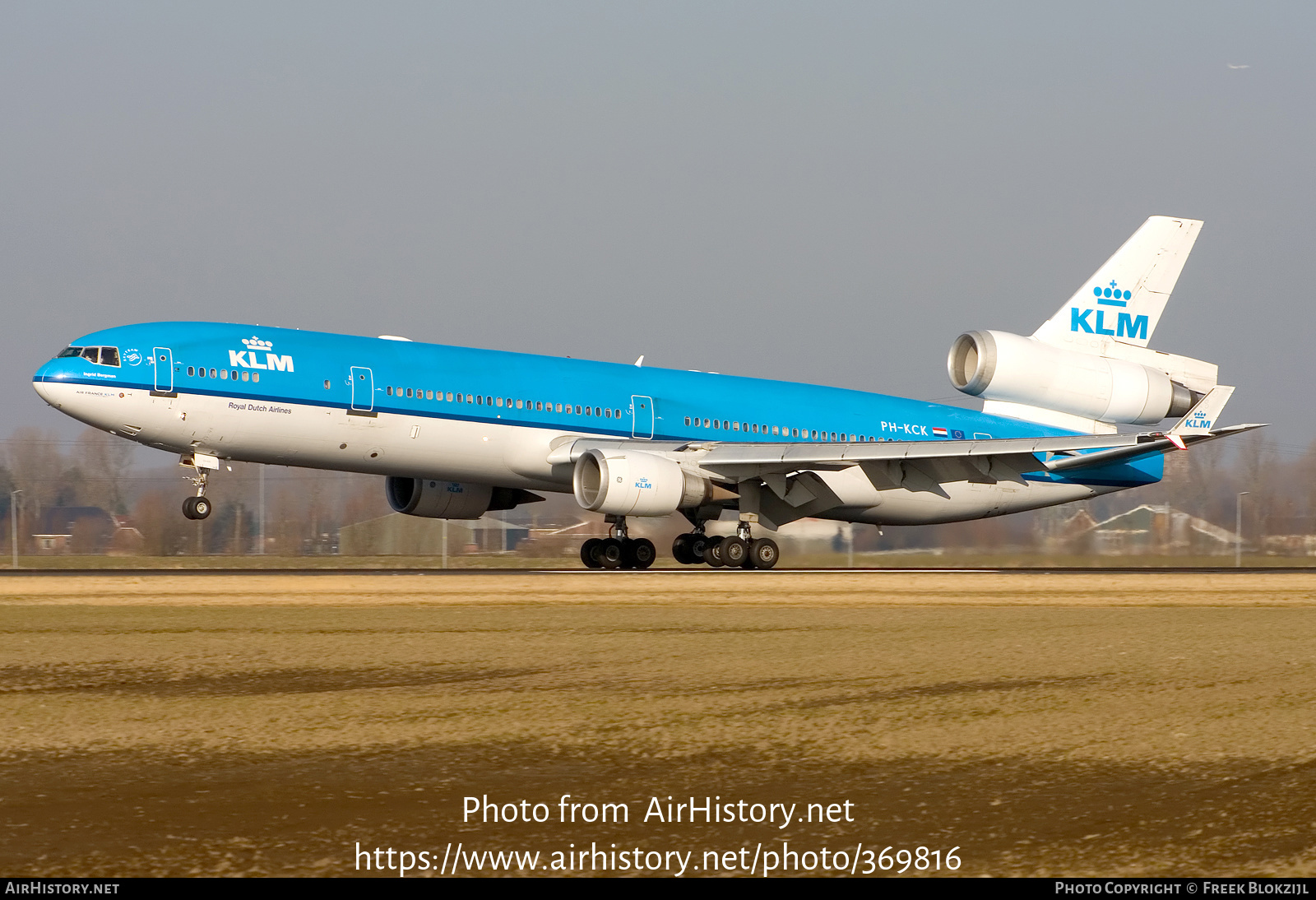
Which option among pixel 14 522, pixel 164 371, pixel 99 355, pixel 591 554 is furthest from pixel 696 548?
→ pixel 14 522

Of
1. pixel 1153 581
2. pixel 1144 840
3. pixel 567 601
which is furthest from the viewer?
pixel 1153 581

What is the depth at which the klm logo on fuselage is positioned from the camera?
3525 centimetres

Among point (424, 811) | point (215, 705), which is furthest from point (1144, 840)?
point (215, 705)

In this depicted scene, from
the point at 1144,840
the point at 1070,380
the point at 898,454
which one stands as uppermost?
the point at 1070,380

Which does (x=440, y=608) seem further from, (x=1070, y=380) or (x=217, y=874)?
(x=1070, y=380)

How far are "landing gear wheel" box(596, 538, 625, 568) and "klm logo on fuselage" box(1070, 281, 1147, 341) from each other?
1303 cm

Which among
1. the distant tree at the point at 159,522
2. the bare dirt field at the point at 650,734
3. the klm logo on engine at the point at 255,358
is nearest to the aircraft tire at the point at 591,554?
the klm logo on engine at the point at 255,358

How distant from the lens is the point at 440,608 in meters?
18.9

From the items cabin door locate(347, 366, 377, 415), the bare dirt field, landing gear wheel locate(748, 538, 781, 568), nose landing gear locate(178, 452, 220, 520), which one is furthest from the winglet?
nose landing gear locate(178, 452, 220, 520)

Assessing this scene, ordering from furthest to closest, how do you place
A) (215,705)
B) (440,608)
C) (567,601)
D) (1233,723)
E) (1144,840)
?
(567,601), (440,608), (215,705), (1233,723), (1144,840)

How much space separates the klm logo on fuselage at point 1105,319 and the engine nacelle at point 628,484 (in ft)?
41.4

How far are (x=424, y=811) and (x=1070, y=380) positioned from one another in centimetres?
3032

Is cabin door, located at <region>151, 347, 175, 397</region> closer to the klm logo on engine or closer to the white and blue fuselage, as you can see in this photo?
the white and blue fuselage

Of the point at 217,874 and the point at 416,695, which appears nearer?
the point at 217,874
